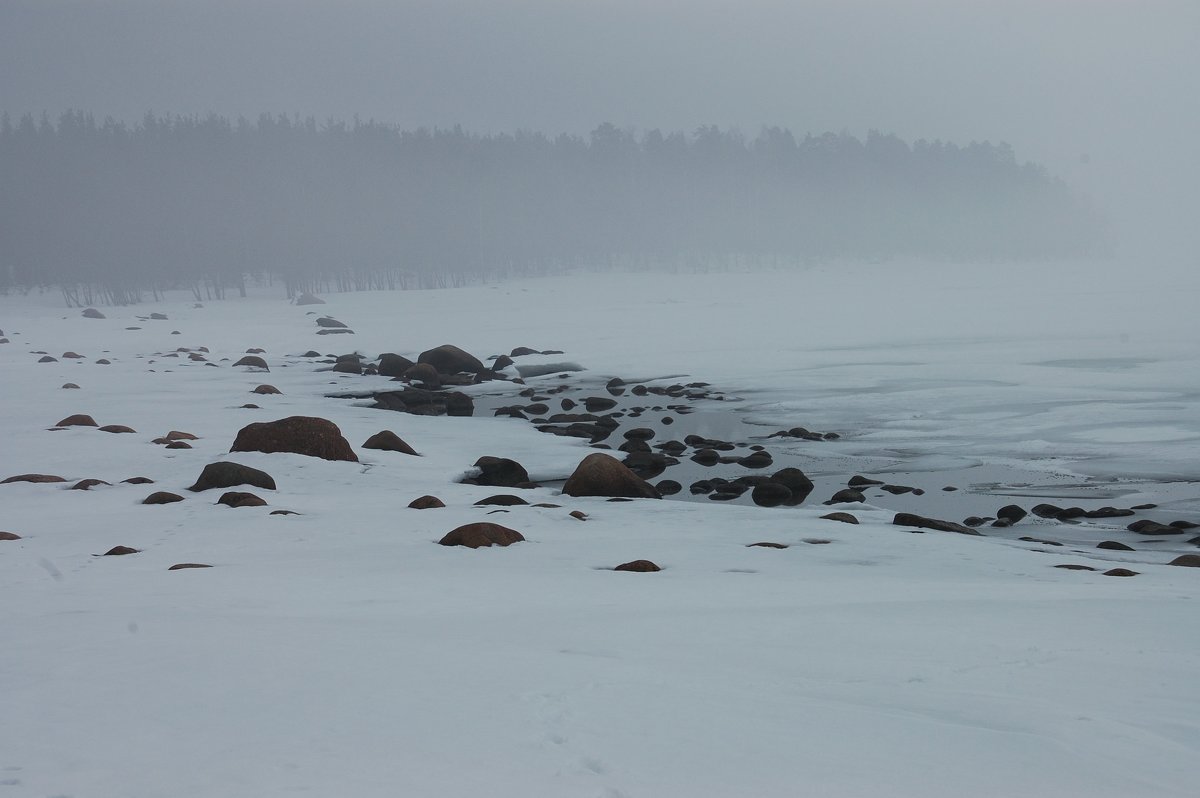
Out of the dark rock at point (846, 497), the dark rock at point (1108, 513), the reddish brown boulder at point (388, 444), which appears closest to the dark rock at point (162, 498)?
the reddish brown boulder at point (388, 444)

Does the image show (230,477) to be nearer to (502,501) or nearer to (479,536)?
(502,501)

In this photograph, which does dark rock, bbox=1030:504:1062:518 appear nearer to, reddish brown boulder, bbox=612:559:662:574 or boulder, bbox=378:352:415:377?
reddish brown boulder, bbox=612:559:662:574

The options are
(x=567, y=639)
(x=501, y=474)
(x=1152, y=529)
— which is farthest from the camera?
(x=501, y=474)

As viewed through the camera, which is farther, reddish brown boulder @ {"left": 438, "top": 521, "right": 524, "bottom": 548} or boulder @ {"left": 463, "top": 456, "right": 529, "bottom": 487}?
boulder @ {"left": 463, "top": 456, "right": 529, "bottom": 487}

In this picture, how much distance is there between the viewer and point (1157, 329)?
95.3 ft

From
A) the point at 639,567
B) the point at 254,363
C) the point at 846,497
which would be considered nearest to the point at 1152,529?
the point at 846,497

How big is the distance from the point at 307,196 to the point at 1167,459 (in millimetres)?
83411

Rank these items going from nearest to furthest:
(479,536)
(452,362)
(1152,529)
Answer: (479,536) → (1152,529) → (452,362)

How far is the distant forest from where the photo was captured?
2916 inches

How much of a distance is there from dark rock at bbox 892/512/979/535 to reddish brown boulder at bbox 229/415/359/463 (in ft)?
21.9

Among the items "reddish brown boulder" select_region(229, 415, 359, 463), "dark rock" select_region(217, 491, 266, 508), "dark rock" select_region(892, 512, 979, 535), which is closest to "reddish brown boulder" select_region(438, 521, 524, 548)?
"dark rock" select_region(217, 491, 266, 508)

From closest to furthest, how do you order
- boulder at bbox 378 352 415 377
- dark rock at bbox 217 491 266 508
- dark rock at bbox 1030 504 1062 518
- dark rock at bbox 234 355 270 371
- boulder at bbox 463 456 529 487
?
dark rock at bbox 217 491 266 508 < dark rock at bbox 1030 504 1062 518 < boulder at bbox 463 456 529 487 < boulder at bbox 378 352 415 377 < dark rock at bbox 234 355 270 371

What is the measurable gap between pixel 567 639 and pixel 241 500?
5554mm

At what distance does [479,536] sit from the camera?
24.1 ft
